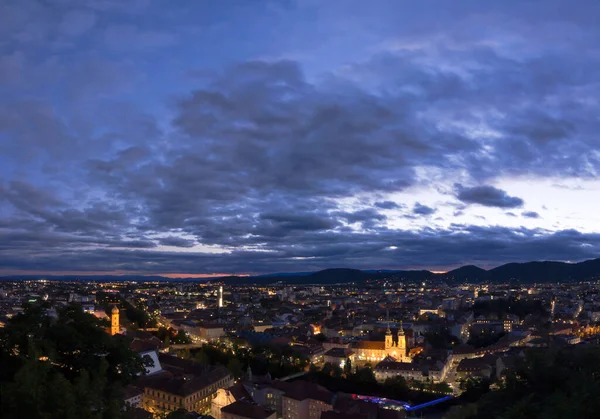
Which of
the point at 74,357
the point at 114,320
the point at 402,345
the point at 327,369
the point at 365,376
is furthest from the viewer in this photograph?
the point at 402,345

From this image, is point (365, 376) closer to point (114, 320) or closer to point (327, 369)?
point (327, 369)

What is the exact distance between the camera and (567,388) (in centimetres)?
1120

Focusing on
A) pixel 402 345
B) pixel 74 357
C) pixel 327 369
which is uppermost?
pixel 74 357

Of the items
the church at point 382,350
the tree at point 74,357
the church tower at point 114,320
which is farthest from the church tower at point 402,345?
the tree at point 74,357

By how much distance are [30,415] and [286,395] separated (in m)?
20.4

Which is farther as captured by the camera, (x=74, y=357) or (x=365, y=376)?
(x=365, y=376)

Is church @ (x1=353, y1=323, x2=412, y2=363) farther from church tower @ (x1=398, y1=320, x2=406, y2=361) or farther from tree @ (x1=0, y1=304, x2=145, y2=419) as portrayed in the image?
tree @ (x1=0, y1=304, x2=145, y2=419)

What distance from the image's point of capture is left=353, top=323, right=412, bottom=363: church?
141 feet

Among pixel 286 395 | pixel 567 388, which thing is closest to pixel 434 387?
pixel 286 395

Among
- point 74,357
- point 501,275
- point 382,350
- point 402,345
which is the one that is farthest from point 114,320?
point 501,275

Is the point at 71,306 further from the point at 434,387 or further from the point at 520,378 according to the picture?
the point at 434,387

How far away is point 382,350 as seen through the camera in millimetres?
43375

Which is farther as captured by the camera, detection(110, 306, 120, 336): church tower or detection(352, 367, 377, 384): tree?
detection(110, 306, 120, 336): church tower

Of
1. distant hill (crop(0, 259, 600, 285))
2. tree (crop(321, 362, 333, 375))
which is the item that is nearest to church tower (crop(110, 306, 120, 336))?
tree (crop(321, 362, 333, 375))
